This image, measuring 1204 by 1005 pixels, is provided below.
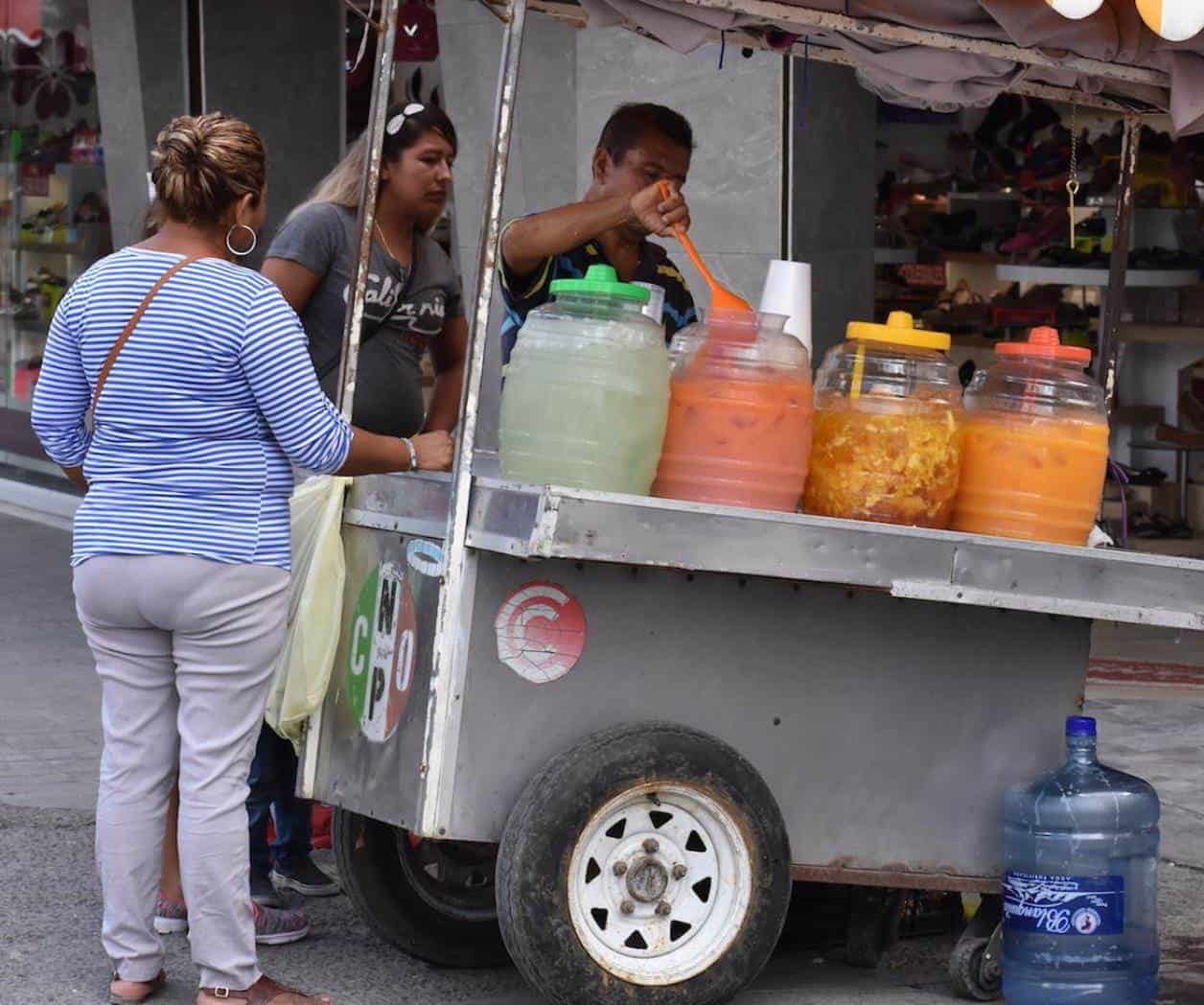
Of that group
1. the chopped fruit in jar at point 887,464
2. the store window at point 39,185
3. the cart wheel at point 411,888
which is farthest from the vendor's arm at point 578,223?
the store window at point 39,185

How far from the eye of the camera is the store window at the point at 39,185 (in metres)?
13.2

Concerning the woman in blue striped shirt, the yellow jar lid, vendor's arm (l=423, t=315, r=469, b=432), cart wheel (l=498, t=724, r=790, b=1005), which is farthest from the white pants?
the yellow jar lid

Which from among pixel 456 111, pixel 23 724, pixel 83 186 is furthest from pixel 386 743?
pixel 83 186

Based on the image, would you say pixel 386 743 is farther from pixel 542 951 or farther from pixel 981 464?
pixel 981 464

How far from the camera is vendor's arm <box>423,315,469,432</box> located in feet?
17.3

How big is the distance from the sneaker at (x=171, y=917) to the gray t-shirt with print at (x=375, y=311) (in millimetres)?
1236

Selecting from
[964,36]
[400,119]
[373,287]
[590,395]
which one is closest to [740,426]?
[590,395]

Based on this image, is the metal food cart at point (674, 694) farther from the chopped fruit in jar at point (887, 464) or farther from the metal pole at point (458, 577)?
the chopped fruit in jar at point (887, 464)

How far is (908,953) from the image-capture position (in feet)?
16.4

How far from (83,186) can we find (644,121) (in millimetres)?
9317

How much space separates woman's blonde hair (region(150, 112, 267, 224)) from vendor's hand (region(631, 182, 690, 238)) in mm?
802

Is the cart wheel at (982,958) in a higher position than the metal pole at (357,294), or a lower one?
lower

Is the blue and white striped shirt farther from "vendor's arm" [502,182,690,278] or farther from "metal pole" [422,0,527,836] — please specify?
"vendor's arm" [502,182,690,278]

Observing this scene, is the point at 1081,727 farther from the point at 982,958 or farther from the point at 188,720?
the point at 188,720
